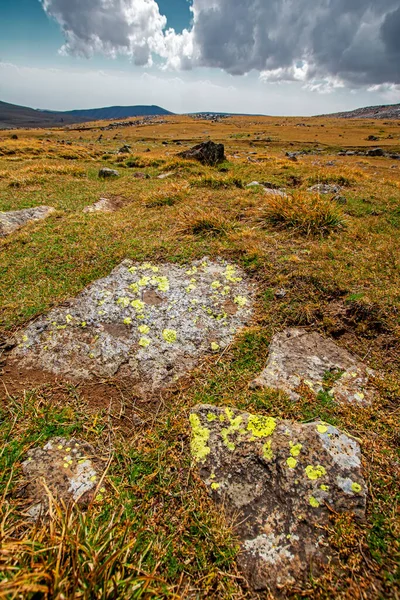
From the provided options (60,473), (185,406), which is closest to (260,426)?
(185,406)

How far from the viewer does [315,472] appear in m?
2.71

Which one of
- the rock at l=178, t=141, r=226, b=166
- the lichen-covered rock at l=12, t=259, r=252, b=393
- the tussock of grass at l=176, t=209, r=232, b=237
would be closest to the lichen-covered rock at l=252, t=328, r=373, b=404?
the lichen-covered rock at l=12, t=259, r=252, b=393

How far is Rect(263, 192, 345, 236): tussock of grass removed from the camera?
6.85 m

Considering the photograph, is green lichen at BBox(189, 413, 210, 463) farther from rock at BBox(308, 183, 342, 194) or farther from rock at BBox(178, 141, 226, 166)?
rock at BBox(178, 141, 226, 166)

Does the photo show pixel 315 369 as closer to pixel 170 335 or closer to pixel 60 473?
pixel 170 335

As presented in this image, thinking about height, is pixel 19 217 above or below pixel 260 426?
above

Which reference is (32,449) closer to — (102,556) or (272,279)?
(102,556)

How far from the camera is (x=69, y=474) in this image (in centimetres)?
284

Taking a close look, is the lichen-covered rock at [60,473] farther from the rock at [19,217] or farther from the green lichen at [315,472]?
the rock at [19,217]

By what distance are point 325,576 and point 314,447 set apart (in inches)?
37.5

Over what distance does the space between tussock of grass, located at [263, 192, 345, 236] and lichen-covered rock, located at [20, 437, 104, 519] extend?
236 inches

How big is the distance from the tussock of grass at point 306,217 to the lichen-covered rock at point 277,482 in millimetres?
4886

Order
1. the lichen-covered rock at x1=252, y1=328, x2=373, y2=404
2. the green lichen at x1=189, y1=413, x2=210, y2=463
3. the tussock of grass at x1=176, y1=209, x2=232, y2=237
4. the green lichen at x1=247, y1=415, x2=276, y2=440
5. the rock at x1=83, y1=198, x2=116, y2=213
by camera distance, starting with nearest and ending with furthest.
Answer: the green lichen at x1=189, y1=413, x2=210, y2=463, the green lichen at x1=247, y1=415, x2=276, y2=440, the lichen-covered rock at x1=252, y1=328, x2=373, y2=404, the tussock of grass at x1=176, y1=209, x2=232, y2=237, the rock at x1=83, y1=198, x2=116, y2=213

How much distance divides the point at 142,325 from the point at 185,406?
1575 mm
